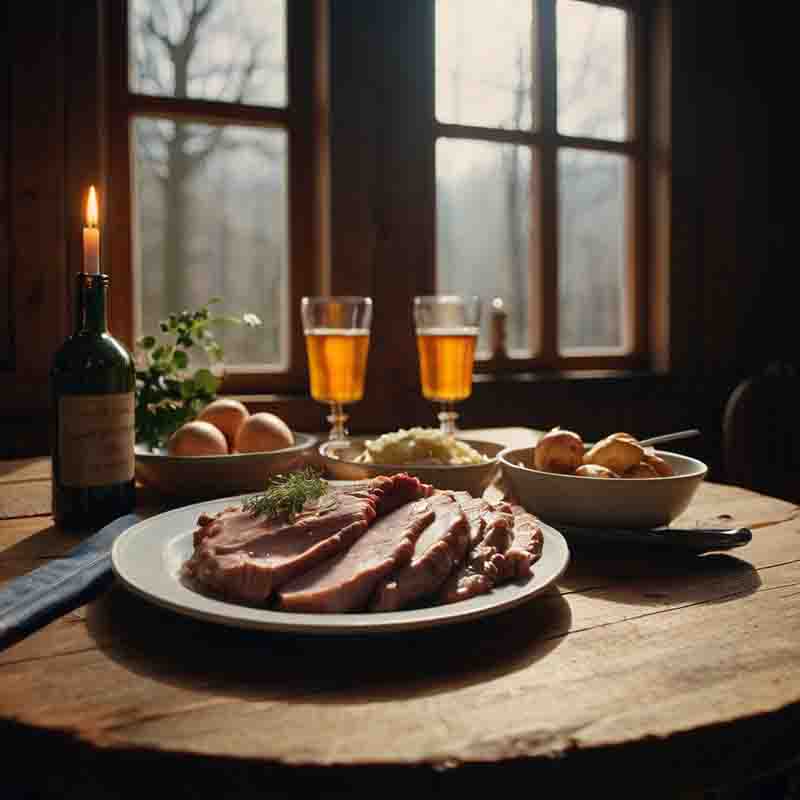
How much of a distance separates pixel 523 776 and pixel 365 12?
2628mm

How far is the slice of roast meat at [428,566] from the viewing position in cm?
73

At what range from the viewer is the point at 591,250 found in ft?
10.8

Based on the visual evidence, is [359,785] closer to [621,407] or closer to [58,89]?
[58,89]

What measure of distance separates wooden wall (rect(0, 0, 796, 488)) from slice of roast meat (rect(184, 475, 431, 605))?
1.76m

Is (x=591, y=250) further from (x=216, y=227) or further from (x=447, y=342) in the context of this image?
(x=447, y=342)

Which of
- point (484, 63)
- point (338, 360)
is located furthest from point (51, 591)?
point (484, 63)

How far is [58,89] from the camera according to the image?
2354 millimetres

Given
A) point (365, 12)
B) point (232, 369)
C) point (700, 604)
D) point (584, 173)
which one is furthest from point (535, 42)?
point (700, 604)

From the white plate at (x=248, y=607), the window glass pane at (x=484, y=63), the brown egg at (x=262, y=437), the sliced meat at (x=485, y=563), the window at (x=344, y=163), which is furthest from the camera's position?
the window glass pane at (x=484, y=63)

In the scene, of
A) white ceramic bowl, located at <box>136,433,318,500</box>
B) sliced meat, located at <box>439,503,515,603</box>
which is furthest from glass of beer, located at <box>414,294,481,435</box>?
sliced meat, located at <box>439,503,515,603</box>

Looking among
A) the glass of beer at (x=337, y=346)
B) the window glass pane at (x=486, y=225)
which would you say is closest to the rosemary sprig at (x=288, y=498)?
the glass of beer at (x=337, y=346)

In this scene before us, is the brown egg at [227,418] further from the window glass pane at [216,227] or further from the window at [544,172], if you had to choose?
the window at [544,172]

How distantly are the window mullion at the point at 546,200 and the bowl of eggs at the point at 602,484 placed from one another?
197 centimetres

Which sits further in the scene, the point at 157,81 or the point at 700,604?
the point at 157,81
